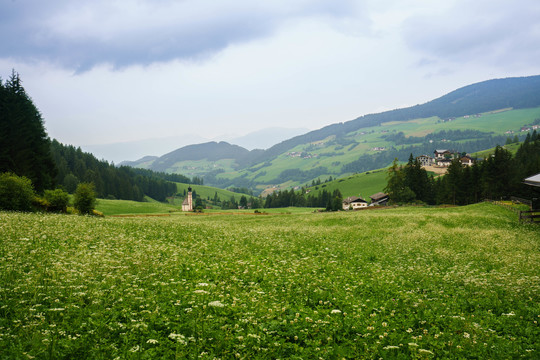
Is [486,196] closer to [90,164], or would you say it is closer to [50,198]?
[50,198]

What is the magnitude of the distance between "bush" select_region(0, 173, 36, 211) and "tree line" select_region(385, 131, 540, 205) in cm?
8924

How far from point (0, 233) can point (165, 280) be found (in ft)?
35.4

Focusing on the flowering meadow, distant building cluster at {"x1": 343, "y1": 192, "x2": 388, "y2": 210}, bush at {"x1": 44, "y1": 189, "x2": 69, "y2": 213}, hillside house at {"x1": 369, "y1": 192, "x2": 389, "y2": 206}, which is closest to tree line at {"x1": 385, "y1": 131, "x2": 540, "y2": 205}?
hillside house at {"x1": 369, "y1": 192, "x2": 389, "y2": 206}

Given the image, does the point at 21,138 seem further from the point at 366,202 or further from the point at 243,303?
the point at 366,202

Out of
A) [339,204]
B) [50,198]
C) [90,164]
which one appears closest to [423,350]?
[50,198]

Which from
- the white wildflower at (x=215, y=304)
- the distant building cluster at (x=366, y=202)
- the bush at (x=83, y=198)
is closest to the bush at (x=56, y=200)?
the bush at (x=83, y=198)

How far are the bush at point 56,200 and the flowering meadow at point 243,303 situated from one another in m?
28.0

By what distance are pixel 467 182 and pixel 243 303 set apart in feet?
305

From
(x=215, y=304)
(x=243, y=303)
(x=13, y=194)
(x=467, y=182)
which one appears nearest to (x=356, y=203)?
(x=467, y=182)

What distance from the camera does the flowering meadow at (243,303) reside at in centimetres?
705

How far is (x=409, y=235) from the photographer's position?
92.2ft

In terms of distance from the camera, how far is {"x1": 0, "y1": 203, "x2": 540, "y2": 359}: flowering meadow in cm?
705

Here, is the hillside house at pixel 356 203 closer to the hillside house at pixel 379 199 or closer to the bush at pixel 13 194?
the hillside house at pixel 379 199

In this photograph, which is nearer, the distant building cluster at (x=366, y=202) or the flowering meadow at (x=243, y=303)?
the flowering meadow at (x=243, y=303)
